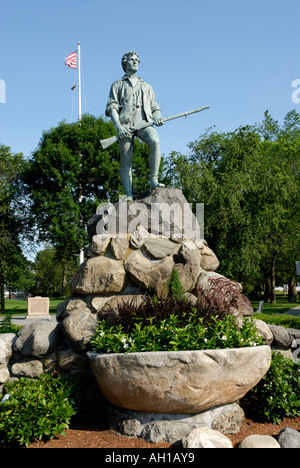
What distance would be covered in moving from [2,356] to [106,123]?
1961 cm

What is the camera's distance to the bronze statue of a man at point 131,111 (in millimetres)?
7371

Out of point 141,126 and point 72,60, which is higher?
point 72,60

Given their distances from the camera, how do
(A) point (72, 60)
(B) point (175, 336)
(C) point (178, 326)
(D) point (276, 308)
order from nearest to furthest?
(B) point (175, 336) → (C) point (178, 326) → (A) point (72, 60) → (D) point (276, 308)

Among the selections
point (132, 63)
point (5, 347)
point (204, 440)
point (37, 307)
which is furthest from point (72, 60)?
point (204, 440)

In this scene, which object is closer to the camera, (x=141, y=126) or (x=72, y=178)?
(x=141, y=126)

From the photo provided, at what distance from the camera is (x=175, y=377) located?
170 inches

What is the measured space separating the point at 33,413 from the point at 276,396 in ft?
9.84

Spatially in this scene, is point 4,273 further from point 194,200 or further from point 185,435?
point 185,435

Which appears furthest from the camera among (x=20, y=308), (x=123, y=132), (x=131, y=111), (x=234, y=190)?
(x=20, y=308)

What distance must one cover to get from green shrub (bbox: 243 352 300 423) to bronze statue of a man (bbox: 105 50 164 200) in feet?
12.3

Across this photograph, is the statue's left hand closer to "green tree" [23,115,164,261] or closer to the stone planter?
the stone planter

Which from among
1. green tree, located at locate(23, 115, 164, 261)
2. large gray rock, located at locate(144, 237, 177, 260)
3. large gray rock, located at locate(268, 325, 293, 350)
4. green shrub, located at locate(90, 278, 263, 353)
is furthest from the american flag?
large gray rock, located at locate(268, 325, 293, 350)

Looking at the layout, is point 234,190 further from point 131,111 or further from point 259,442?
point 259,442

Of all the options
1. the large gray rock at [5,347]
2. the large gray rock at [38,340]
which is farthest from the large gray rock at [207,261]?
the large gray rock at [5,347]
